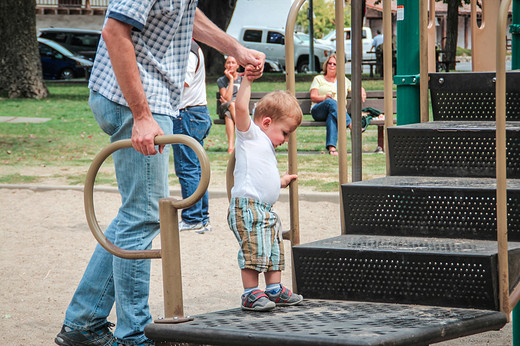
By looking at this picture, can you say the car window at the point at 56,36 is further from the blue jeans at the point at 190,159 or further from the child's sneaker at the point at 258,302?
the child's sneaker at the point at 258,302

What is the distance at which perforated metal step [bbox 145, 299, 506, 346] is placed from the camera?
9.58 ft

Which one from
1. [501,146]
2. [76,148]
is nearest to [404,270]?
[501,146]

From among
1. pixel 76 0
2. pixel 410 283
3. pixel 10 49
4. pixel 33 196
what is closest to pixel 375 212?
pixel 410 283

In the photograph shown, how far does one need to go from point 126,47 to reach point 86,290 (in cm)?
112

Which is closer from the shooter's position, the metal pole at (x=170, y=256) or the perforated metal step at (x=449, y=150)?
the metal pole at (x=170, y=256)

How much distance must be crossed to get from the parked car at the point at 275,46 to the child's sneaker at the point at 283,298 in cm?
3121

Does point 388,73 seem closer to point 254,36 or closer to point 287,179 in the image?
point 287,179

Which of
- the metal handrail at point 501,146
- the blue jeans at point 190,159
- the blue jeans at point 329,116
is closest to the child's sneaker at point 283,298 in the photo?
the metal handrail at point 501,146

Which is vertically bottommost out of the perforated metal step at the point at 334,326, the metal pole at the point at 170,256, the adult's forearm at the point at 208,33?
the perforated metal step at the point at 334,326

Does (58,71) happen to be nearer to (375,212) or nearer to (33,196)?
(33,196)

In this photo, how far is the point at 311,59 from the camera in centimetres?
3338

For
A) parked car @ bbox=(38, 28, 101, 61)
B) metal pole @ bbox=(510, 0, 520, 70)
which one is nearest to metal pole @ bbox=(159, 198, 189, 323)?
metal pole @ bbox=(510, 0, 520, 70)

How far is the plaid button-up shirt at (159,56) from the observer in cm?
349

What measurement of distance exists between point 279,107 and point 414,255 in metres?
0.83
